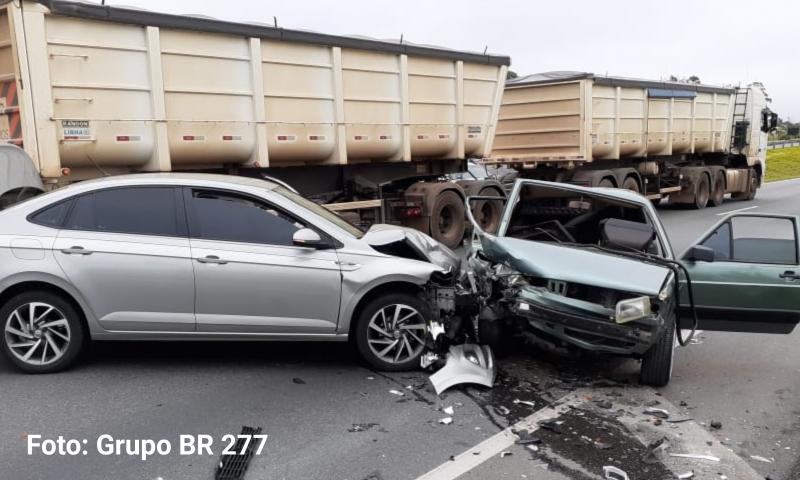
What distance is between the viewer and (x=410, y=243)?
5418 mm

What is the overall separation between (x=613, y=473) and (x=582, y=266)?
163cm

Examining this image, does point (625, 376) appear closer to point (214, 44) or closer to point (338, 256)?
point (338, 256)

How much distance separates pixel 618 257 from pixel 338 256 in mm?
2104

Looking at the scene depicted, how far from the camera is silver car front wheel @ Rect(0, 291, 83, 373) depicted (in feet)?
16.0

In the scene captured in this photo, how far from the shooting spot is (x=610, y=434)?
4.09 m

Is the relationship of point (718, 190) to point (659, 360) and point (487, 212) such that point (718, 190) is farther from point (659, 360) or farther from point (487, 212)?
point (659, 360)

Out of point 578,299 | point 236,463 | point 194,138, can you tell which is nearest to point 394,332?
point 578,299

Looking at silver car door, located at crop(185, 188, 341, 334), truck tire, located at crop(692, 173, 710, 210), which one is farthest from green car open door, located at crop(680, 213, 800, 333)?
truck tire, located at crop(692, 173, 710, 210)

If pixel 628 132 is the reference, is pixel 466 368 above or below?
below

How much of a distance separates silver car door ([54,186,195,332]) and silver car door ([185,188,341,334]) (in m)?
0.13

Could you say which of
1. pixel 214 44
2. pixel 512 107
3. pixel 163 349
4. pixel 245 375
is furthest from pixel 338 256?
pixel 512 107

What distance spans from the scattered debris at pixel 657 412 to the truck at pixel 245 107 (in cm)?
594

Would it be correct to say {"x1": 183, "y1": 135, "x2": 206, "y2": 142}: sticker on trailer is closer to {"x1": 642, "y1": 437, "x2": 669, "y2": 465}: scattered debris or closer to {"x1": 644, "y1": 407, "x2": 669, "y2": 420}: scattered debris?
{"x1": 644, "y1": 407, "x2": 669, "y2": 420}: scattered debris

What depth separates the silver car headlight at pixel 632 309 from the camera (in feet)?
14.7
